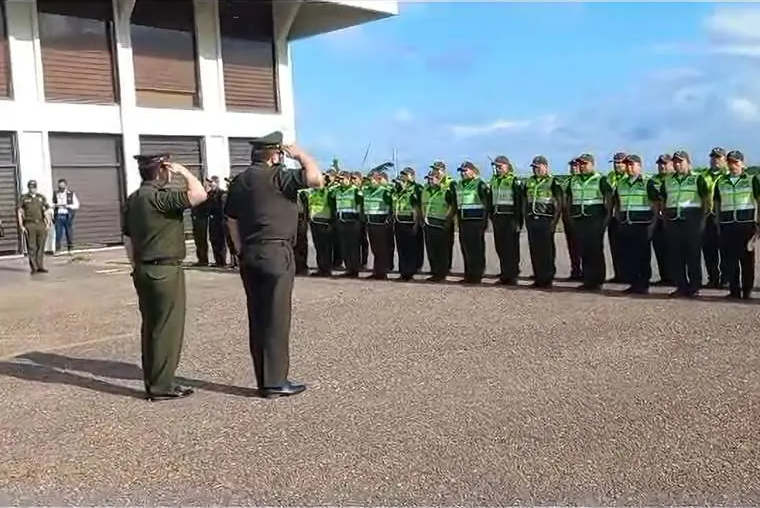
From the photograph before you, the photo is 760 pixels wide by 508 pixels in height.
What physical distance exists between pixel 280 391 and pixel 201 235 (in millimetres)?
11576

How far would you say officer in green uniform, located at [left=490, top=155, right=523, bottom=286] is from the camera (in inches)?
489

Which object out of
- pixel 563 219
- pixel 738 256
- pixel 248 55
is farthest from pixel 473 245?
pixel 248 55

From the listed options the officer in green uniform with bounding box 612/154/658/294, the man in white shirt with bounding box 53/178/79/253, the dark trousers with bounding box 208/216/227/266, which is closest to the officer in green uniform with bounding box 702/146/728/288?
the officer in green uniform with bounding box 612/154/658/294

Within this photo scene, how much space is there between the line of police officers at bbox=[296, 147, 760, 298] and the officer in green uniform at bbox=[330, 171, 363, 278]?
17mm

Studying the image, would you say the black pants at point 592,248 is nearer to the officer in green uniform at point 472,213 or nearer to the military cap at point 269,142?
the officer in green uniform at point 472,213

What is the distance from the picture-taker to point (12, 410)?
692 cm

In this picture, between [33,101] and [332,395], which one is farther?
[33,101]

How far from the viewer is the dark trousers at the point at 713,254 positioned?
36.2ft

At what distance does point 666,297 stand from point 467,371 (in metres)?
4.41

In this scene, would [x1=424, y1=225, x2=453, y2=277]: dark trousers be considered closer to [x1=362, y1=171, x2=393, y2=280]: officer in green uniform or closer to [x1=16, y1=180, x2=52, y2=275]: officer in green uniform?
[x1=362, y1=171, x2=393, y2=280]: officer in green uniform

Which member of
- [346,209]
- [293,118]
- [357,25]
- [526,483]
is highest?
[357,25]

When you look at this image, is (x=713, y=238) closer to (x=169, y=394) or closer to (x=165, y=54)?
(x=169, y=394)

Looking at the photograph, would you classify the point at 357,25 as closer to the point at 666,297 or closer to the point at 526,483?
the point at 666,297

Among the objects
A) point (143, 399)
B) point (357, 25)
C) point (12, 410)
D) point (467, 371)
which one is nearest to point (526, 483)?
point (467, 371)
